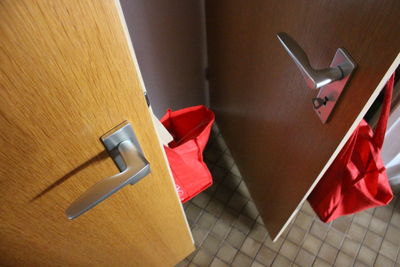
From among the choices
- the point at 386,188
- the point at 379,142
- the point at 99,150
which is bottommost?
the point at 386,188

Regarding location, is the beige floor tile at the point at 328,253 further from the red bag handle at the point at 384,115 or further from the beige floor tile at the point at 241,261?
the red bag handle at the point at 384,115

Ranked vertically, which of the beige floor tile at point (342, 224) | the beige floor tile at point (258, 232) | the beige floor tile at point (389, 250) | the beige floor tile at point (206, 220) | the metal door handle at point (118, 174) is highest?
the metal door handle at point (118, 174)

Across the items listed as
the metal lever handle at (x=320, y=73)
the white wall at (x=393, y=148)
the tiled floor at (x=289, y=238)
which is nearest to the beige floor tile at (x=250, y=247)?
the tiled floor at (x=289, y=238)

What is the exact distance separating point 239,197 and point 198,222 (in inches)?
9.4

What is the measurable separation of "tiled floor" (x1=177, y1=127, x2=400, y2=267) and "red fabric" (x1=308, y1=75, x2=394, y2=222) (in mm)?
377

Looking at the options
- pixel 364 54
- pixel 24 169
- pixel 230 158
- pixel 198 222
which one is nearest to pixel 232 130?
pixel 230 158

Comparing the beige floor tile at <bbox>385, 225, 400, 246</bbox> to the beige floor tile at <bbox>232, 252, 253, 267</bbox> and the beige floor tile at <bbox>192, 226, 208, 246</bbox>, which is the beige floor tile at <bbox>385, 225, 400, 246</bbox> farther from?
the beige floor tile at <bbox>192, 226, 208, 246</bbox>

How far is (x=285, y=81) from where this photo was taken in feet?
2.01

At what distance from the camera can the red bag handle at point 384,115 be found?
51 cm

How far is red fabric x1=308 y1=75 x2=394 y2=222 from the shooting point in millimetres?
660

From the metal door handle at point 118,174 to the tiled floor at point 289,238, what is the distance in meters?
0.96

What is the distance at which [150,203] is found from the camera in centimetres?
55

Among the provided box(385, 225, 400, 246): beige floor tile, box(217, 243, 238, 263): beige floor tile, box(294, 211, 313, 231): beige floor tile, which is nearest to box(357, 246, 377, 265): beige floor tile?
box(385, 225, 400, 246): beige floor tile

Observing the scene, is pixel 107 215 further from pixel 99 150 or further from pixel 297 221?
pixel 297 221
